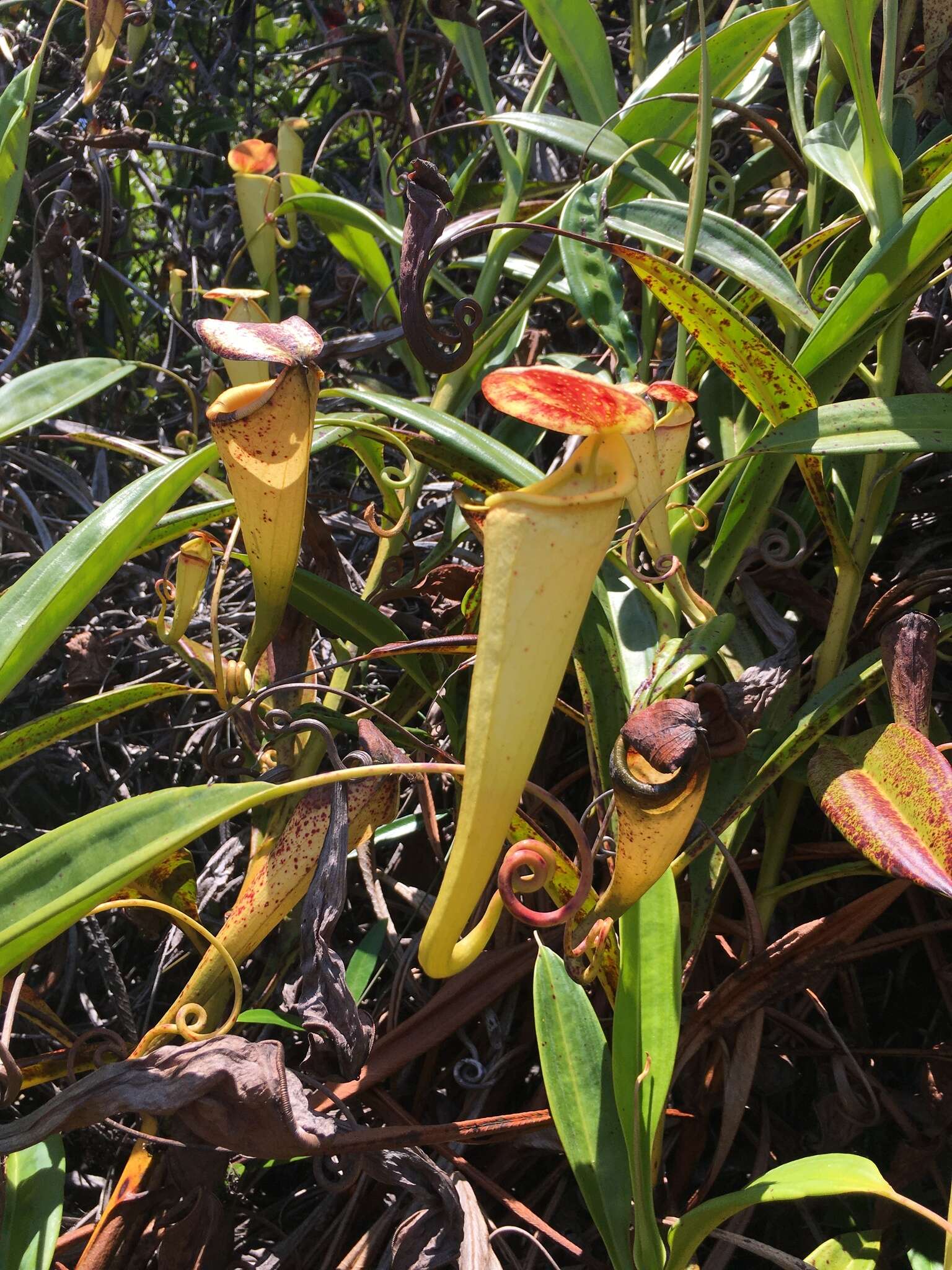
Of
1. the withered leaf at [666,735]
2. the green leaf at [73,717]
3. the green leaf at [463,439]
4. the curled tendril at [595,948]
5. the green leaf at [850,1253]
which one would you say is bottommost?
the green leaf at [850,1253]

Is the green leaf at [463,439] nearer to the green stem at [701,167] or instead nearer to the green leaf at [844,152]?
the green stem at [701,167]

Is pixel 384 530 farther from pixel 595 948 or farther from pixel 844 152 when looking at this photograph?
pixel 844 152

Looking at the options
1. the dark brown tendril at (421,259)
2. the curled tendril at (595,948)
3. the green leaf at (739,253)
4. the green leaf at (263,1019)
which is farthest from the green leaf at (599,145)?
the green leaf at (263,1019)

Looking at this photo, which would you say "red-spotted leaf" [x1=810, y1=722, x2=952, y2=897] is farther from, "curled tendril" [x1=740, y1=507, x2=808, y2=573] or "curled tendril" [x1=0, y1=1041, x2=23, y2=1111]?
"curled tendril" [x1=0, y1=1041, x2=23, y2=1111]

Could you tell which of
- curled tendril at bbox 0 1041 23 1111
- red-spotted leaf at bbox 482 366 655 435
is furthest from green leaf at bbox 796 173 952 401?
curled tendril at bbox 0 1041 23 1111

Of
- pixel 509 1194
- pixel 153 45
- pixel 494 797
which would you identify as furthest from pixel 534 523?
pixel 153 45

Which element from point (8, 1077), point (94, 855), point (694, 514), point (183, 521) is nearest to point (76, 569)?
point (183, 521)

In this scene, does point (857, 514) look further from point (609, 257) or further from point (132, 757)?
point (132, 757)
